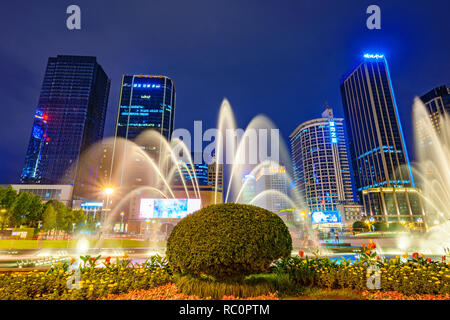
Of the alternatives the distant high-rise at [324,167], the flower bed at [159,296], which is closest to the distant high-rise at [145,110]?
the distant high-rise at [324,167]

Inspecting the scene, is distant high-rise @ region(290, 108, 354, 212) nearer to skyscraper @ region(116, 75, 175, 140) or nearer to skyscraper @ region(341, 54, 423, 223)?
skyscraper @ region(341, 54, 423, 223)

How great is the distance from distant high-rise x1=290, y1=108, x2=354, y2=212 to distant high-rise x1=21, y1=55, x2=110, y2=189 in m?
160

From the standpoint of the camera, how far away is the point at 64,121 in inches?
5728

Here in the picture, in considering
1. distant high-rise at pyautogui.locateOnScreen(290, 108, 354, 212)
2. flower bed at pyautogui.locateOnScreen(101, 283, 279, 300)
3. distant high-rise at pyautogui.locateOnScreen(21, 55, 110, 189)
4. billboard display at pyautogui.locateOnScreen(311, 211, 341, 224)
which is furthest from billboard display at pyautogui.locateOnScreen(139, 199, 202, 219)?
distant high-rise at pyautogui.locateOnScreen(290, 108, 354, 212)

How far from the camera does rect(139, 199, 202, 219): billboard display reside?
65062 millimetres

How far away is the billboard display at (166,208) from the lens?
213 feet

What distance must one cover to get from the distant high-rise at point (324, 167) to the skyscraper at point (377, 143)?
35.9 ft

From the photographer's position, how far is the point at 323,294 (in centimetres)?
708

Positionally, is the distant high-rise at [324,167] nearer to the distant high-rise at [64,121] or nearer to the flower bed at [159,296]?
the distant high-rise at [64,121]

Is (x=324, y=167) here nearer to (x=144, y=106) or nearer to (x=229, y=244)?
(x=144, y=106)

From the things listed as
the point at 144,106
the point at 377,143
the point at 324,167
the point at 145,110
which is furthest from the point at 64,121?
the point at 377,143

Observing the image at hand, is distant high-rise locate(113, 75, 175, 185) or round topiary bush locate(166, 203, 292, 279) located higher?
distant high-rise locate(113, 75, 175, 185)
